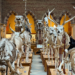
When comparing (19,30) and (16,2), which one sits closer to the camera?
(19,30)

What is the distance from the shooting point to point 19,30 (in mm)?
3492

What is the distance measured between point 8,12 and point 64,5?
17.5ft

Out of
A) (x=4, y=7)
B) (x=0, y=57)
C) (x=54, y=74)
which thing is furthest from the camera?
(x=4, y=7)

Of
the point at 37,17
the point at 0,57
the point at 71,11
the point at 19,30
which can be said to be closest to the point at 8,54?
the point at 0,57

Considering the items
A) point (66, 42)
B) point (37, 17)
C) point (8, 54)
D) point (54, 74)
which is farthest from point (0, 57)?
point (37, 17)

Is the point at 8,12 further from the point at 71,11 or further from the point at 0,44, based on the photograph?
the point at 0,44

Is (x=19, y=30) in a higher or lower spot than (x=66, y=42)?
higher

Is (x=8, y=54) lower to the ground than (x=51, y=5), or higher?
lower

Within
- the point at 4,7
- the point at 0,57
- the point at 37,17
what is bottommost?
the point at 0,57

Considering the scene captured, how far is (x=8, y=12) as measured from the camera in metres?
12.4

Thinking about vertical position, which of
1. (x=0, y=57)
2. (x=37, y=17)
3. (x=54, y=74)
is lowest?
(x=54, y=74)

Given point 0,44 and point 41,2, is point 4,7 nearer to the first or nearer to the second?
point 41,2

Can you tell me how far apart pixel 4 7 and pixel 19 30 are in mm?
9630

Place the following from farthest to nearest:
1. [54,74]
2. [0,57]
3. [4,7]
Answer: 1. [4,7]
2. [54,74]
3. [0,57]
